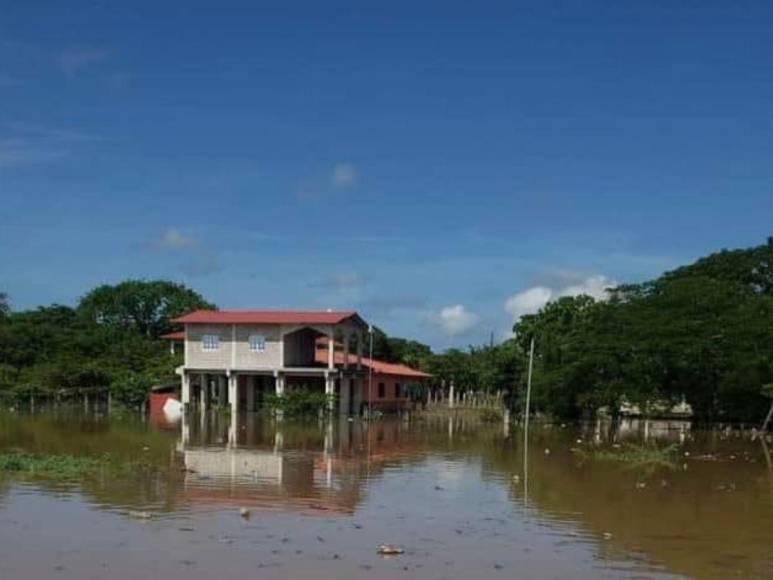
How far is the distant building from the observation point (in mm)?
52594

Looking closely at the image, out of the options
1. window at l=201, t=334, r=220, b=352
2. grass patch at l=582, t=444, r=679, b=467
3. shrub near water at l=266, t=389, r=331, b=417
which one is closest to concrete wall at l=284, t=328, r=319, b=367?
shrub near water at l=266, t=389, r=331, b=417

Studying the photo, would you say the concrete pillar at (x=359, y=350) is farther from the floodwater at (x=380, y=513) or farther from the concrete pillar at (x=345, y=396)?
the floodwater at (x=380, y=513)

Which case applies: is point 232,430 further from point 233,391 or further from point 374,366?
point 374,366

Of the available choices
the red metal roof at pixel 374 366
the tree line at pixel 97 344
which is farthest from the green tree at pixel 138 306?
the red metal roof at pixel 374 366

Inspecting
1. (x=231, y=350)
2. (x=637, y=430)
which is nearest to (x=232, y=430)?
(x=231, y=350)

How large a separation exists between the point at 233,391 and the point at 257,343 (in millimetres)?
2705

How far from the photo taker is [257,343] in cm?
5344

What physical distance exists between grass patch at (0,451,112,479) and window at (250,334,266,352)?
28.4m

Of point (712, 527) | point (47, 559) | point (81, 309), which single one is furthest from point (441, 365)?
point (47, 559)

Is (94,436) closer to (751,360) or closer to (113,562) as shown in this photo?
(113,562)

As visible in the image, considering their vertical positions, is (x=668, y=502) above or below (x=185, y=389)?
below

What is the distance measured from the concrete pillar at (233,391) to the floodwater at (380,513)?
64.5ft

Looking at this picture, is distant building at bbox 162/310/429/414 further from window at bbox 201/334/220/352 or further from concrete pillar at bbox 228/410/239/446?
concrete pillar at bbox 228/410/239/446

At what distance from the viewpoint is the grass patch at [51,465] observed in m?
21.9
